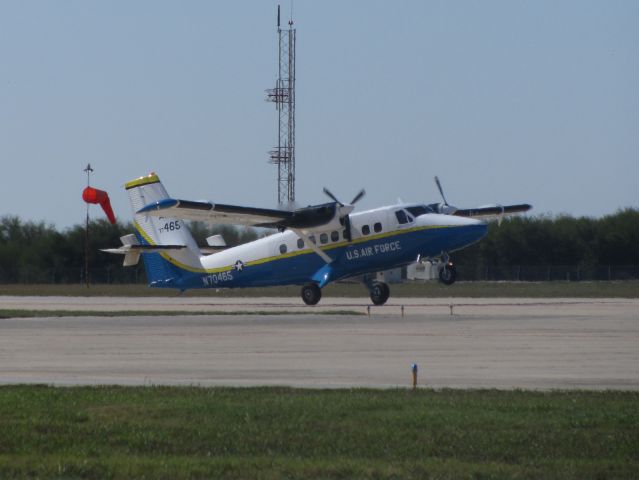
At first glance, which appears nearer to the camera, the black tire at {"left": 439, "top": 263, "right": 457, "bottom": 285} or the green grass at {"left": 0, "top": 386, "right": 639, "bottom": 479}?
the green grass at {"left": 0, "top": 386, "right": 639, "bottom": 479}

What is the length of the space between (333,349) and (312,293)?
21.3 meters

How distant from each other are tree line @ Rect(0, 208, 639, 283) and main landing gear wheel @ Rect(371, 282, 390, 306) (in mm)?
40202

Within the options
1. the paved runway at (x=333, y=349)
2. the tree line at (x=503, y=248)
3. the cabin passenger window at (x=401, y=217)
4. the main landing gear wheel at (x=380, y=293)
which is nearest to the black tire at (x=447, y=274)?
the main landing gear wheel at (x=380, y=293)

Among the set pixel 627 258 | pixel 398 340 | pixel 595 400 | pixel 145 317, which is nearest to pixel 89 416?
pixel 595 400

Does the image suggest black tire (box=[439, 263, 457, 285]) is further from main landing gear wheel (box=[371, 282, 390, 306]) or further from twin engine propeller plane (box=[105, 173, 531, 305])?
main landing gear wheel (box=[371, 282, 390, 306])

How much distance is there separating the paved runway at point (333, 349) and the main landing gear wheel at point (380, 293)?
5.94 metres

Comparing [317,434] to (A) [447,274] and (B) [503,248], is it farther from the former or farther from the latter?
(B) [503,248]

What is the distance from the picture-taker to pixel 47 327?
33188 millimetres

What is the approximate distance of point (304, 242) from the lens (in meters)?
46.2

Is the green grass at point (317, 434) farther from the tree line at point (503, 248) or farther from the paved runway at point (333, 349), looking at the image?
the tree line at point (503, 248)

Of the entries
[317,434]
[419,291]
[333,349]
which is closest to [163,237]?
[419,291]

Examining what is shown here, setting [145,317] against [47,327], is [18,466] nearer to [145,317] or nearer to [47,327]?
[47,327]

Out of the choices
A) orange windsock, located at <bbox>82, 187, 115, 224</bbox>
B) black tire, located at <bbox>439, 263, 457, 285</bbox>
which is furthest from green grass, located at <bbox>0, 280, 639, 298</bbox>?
black tire, located at <bbox>439, 263, 457, 285</bbox>

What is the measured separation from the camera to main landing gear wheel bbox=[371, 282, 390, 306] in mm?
46000
